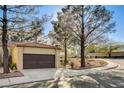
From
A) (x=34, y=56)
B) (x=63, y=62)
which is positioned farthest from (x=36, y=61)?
(x=63, y=62)

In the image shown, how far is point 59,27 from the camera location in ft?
45.9

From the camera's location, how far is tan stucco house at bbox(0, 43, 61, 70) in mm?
14984

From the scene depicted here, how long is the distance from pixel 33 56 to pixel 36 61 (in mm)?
420

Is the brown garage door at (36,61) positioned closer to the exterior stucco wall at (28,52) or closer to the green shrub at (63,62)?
the exterior stucco wall at (28,52)

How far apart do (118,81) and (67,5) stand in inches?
185

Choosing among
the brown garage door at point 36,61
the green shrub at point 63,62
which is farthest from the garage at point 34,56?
the green shrub at point 63,62

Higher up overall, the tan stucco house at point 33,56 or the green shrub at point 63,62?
the tan stucco house at point 33,56

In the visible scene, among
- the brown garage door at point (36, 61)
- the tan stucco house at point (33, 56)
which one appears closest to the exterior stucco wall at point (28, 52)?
the tan stucco house at point (33, 56)

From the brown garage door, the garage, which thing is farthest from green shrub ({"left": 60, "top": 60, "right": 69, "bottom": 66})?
the brown garage door

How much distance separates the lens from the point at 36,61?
1532 cm

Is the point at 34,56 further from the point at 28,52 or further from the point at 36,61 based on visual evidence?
the point at 28,52

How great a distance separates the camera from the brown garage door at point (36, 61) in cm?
1495

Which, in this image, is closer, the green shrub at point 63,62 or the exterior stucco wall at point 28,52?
the exterior stucco wall at point 28,52
